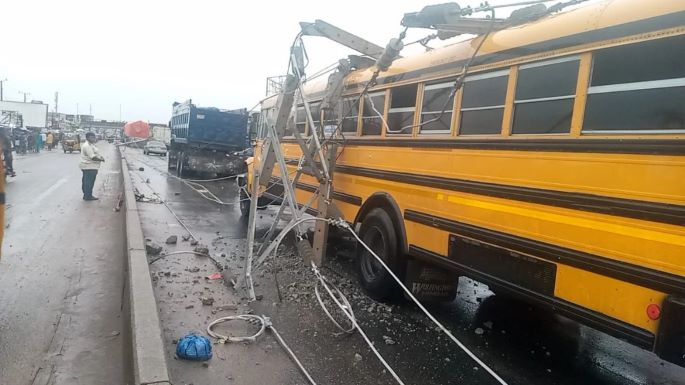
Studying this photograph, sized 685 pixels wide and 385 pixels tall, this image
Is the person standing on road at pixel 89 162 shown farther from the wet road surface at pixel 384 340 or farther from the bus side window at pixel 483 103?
the bus side window at pixel 483 103

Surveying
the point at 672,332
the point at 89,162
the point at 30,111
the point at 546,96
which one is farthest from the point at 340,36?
the point at 30,111

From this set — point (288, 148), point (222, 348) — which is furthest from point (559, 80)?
point (288, 148)

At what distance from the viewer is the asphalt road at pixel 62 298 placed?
3.79 metres

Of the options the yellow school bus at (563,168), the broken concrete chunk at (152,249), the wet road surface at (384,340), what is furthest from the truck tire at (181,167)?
the yellow school bus at (563,168)

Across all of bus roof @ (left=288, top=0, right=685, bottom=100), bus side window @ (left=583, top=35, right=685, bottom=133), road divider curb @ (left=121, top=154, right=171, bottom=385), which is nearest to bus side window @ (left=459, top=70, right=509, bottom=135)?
bus roof @ (left=288, top=0, right=685, bottom=100)

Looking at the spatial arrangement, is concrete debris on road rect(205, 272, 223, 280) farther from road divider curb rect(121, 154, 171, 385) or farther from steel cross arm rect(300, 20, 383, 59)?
steel cross arm rect(300, 20, 383, 59)

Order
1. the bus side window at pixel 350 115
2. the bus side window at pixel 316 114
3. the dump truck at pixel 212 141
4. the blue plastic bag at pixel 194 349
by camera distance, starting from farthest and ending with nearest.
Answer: the dump truck at pixel 212 141, the bus side window at pixel 316 114, the bus side window at pixel 350 115, the blue plastic bag at pixel 194 349

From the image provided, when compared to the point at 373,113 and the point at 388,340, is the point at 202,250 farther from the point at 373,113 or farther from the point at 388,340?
the point at 388,340

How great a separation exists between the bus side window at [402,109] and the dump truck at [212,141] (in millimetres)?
14310

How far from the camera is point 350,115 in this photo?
A: 22.6 ft

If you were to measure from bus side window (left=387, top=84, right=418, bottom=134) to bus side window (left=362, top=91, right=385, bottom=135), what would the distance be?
0.19 meters

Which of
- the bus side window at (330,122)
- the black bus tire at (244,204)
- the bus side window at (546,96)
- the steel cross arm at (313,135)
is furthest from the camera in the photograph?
the black bus tire at (244,204)

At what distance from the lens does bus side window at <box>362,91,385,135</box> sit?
6109 millimetres

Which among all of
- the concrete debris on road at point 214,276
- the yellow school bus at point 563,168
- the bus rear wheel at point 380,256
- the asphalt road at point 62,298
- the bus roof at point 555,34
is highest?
the bus roof at point 555,34
